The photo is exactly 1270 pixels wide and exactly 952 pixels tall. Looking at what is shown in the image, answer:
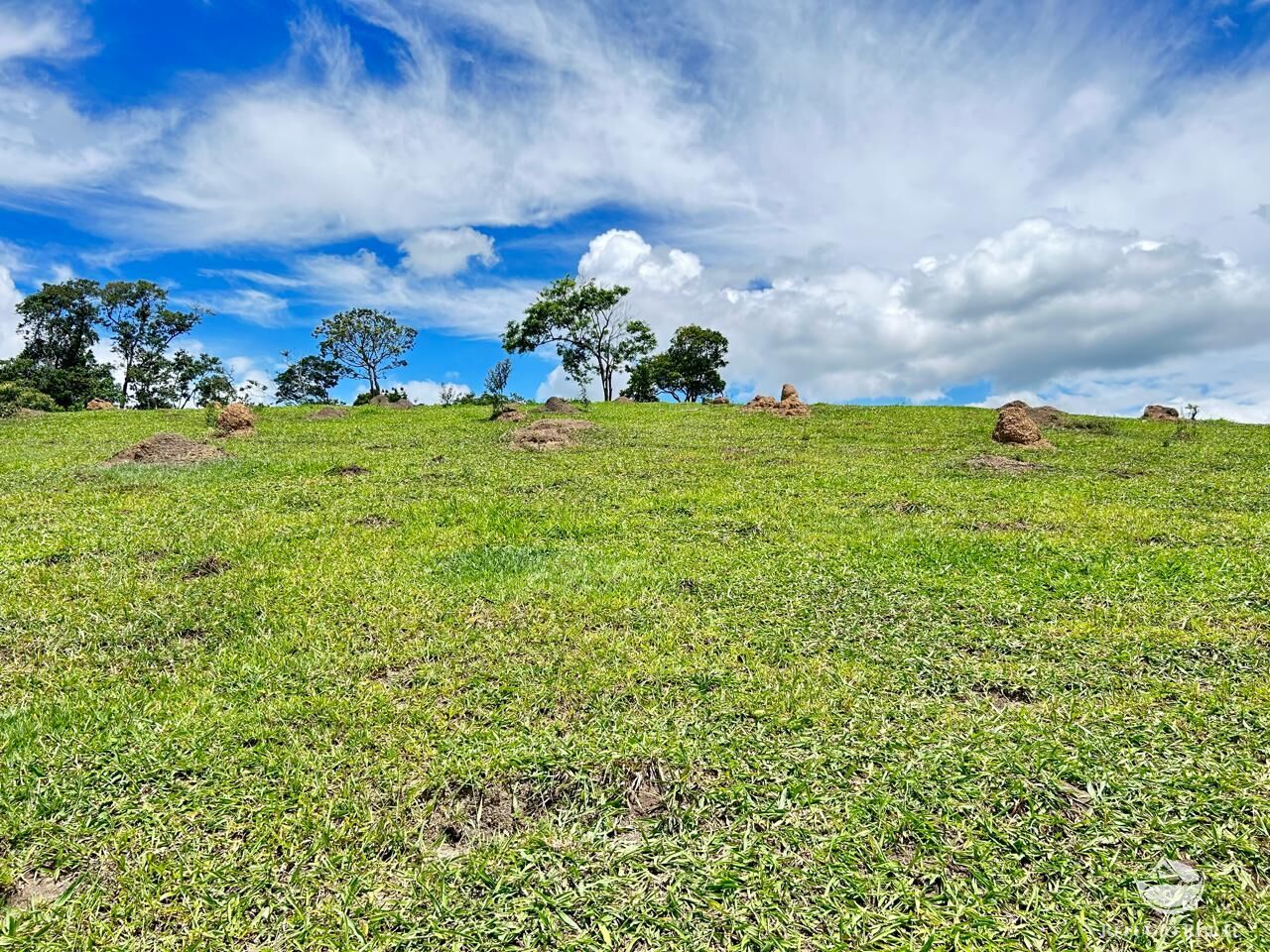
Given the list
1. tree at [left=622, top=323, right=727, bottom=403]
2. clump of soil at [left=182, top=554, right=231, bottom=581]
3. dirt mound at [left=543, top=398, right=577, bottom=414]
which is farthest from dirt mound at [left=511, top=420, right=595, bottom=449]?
tree at [left=622, top=323, right=727, bottom=403]

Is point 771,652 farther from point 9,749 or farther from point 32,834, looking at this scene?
point 9,749

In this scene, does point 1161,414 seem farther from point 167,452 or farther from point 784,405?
point 167,452

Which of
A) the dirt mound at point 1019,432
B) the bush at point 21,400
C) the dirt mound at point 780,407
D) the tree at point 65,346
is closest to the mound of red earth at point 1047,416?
the dirt mound at point 1019,432

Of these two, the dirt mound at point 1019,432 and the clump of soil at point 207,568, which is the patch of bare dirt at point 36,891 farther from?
the dirt mound at point 1019,432

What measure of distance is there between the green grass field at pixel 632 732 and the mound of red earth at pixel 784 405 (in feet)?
57.8

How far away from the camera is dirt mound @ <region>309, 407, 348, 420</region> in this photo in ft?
88.2

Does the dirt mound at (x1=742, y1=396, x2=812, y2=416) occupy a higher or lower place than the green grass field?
higher

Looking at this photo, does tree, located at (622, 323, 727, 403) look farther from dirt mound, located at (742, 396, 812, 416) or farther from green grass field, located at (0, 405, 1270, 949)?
green grass field, located at (0, 405, 1270, 949)

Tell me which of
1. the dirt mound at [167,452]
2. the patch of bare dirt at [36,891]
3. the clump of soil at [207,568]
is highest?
the dirt mound at [167,452]

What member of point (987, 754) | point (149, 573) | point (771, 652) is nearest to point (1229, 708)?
point (987, 754)

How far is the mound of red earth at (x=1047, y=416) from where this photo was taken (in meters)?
22.1

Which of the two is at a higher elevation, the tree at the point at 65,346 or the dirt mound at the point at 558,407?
the tree at the point at 65,346

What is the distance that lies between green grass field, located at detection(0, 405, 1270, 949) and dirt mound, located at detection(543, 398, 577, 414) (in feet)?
59.5

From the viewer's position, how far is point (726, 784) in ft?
12.9
